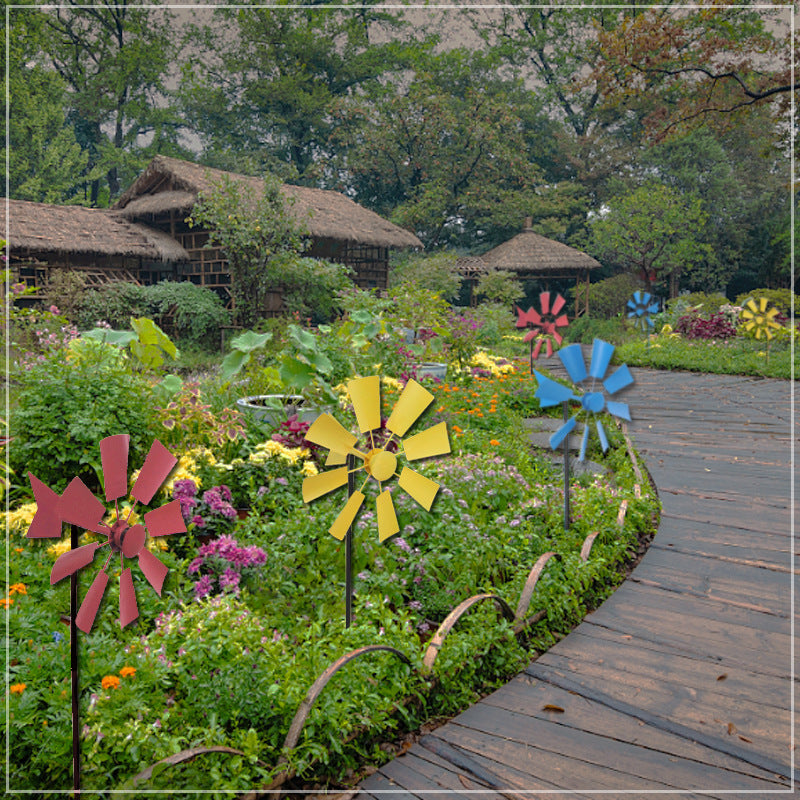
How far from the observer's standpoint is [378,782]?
1.83m

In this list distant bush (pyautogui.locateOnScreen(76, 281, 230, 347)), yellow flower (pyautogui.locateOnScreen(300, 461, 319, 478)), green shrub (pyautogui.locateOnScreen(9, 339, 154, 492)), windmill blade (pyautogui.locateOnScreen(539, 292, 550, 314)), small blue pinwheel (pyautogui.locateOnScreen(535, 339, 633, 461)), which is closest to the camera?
small blue pinwheel (pyautogui.locateOnScreen(535, 339, 633, 461))

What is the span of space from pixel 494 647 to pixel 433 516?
867mm

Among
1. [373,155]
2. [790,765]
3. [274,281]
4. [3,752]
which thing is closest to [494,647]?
[790,765]

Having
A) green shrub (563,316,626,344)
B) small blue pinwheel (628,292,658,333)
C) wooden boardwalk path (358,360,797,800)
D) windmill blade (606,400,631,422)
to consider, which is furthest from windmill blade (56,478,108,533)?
green shrub (563,316,626,344)

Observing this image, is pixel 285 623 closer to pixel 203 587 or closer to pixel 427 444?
pixel 203 587

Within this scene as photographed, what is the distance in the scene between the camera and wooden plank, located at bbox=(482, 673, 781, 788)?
1892 millimetres

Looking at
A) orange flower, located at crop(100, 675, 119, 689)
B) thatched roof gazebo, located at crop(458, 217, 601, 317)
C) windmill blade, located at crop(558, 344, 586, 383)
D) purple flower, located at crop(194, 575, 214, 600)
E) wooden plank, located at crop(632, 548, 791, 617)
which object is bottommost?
wooden plank, located at crop(632, 548, 791, 617)

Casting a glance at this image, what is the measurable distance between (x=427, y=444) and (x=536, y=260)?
19457 mm

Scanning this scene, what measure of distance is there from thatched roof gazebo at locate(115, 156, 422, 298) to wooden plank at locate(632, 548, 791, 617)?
12.3 metres

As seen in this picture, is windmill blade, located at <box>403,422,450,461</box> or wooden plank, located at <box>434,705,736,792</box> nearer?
wooden plank, located at <box>434,705,736,792</box>

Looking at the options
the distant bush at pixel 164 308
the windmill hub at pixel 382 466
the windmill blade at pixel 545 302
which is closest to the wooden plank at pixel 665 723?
the windmill hub at pixel 382 466

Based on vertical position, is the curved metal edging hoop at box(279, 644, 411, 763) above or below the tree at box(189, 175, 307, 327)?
below

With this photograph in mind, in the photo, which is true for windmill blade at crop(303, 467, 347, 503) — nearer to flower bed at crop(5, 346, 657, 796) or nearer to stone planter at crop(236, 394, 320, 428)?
flower bed at crop(5, 346, 657, 796)

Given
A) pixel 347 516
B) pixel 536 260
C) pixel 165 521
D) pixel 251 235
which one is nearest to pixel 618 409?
pixel 347 516
